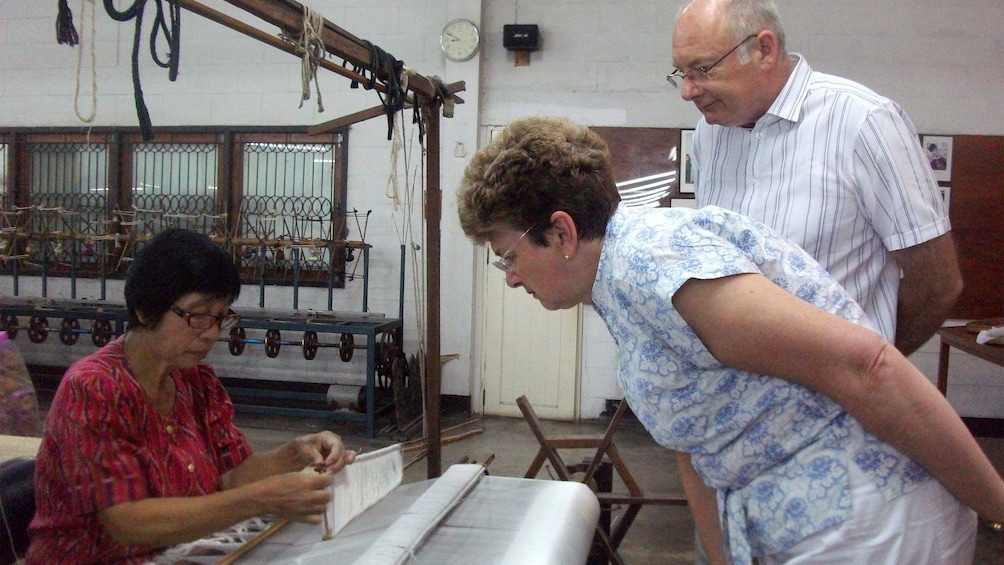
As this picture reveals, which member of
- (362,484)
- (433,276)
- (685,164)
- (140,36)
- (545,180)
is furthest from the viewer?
(685,164)

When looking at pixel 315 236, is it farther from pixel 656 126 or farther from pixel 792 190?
pixel 792 190

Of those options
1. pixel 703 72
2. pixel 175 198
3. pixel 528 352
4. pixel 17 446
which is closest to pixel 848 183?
pixel 703 72

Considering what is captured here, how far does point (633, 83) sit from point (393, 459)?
11.7 ft

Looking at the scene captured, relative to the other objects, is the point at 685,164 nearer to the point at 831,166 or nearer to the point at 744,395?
the point at 831,166

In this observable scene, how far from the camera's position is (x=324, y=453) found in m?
1.47

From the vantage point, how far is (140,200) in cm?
516

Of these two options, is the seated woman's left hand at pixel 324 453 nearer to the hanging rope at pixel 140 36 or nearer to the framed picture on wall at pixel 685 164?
the hanging rope at pixel 140 36

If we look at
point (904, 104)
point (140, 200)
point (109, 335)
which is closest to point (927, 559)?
point (904, 104)

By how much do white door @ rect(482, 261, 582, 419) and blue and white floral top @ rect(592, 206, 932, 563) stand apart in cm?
381

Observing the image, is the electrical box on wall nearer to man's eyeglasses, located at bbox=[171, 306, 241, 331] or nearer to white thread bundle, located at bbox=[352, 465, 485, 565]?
white thread bundle, located at bbox=[352, 465, 485, 565]

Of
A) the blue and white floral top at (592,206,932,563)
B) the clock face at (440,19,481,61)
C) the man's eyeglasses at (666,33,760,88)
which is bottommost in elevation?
the blue and white floral top at (592,206,932,563)

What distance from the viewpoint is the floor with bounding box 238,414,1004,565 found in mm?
2928

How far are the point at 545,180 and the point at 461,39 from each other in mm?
3995

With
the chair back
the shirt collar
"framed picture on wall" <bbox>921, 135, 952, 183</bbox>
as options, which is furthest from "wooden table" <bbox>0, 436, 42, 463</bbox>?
"framed picture on wall" <bbox>921, 135, 952, 183</bbox>
